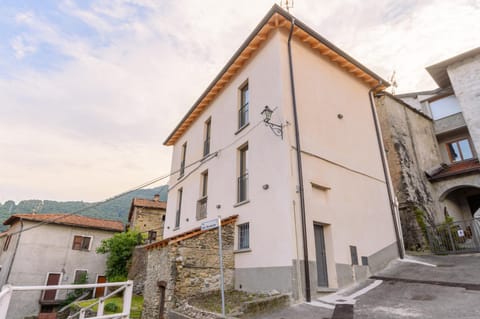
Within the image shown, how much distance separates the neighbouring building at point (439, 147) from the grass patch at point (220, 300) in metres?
8.94

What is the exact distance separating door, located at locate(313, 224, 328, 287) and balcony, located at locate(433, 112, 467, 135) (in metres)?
13.7

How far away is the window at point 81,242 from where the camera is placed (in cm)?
2325

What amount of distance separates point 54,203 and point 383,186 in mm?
49684

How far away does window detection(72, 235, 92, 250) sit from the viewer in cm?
2325

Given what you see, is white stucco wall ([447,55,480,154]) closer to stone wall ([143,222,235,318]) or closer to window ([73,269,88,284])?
stone wall ([143,222,235,318])

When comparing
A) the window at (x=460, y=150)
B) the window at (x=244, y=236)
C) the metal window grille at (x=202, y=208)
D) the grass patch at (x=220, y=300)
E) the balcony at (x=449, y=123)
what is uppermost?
the balcony at (x=449, y=123)

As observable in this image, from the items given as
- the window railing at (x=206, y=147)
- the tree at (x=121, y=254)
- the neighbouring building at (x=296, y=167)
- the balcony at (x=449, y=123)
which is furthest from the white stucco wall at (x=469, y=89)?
the tree at (x=121, y=254)

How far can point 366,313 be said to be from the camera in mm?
5234

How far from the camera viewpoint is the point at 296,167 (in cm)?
773

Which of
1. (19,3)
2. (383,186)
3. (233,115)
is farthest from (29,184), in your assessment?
(383,186)

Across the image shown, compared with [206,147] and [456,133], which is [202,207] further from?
[456,133]

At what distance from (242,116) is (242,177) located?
2.68 meters

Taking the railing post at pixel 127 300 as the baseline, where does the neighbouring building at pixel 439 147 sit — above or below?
above

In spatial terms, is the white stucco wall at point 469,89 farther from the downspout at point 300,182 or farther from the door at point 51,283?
the door at point 51,283
